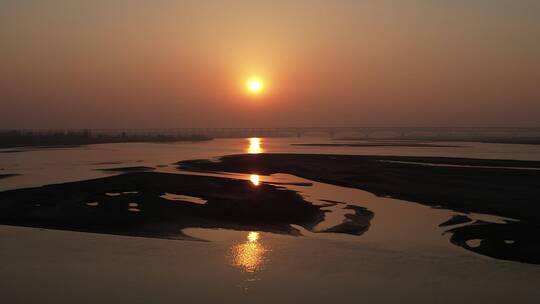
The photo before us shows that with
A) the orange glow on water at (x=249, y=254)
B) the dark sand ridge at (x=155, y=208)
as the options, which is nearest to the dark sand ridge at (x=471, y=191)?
the dark sand ridge at (x=155, y=208)

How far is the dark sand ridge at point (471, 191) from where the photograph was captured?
14375 millimetres

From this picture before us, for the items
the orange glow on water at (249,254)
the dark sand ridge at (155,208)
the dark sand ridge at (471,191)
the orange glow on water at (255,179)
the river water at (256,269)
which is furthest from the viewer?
the orange glow on water at (255,179)

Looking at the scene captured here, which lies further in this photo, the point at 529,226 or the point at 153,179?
the point at 153,179

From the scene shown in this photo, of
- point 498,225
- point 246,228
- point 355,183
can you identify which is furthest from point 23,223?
point 355,183

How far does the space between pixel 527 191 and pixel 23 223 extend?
23166 millimetres

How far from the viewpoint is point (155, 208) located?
A: 19781 millimetres

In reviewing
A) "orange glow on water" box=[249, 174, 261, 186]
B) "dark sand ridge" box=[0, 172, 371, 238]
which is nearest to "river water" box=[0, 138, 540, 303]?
"dark sand ridge" box=[0, 172, 371, 238]

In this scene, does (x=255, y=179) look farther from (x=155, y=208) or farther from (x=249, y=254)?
(x=249, y=254)

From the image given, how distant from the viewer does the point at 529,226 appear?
16.5 m

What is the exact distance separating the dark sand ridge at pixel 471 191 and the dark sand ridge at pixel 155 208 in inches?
164

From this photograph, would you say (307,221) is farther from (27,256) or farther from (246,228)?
(27,256)

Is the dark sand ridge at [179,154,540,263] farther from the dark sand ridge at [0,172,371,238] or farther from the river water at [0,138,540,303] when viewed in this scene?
the dark sand ridge at [0,172,371,238]

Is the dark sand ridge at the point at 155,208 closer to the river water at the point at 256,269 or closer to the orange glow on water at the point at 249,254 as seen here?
the river water at the point at 256,269

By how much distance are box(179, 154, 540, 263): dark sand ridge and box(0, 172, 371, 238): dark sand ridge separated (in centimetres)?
418
